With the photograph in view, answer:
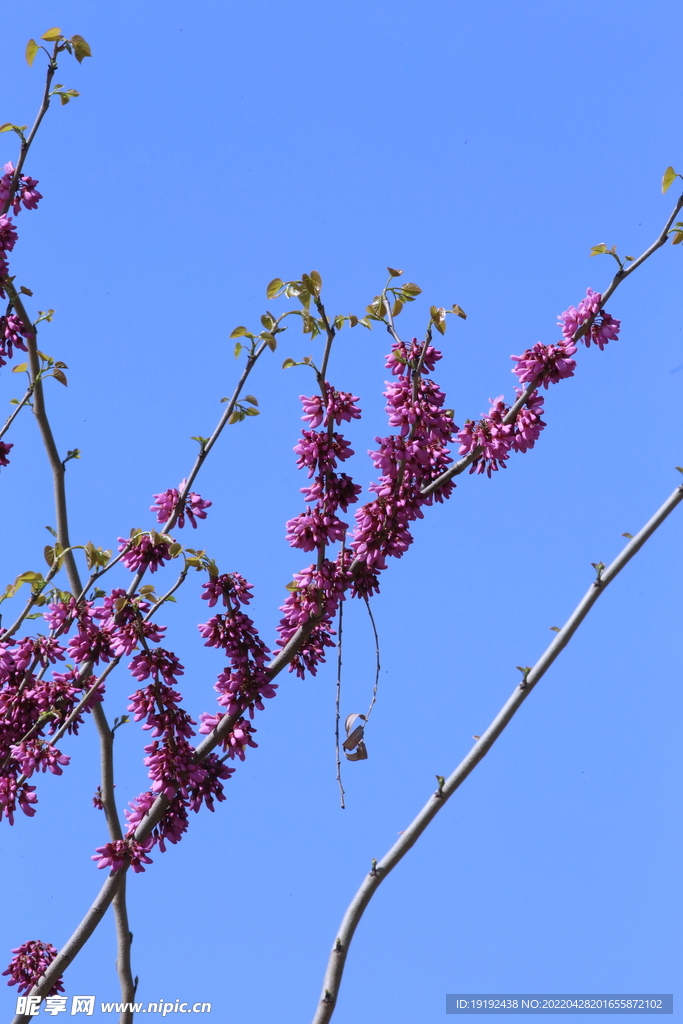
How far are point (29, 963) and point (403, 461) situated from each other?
240cm

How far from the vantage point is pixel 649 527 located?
2.86m

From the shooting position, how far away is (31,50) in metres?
4.04

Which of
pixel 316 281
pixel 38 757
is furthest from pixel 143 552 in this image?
pixel 316 281

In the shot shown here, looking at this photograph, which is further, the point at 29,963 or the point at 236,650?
the point at 29,963

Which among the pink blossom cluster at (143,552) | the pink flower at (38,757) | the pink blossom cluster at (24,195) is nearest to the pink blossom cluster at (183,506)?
the pink blossom cluster at (143,552)

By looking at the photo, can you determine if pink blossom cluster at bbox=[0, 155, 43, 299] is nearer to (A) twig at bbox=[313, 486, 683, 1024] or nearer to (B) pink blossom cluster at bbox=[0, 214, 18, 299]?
(B) pink blossom cluster at bbox=[0, 214, 18, 299]

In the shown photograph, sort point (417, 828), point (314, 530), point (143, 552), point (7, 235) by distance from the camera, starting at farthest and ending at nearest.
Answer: point (7, 235) → point (143, 552) → point (314, 530) → point (417, 828)

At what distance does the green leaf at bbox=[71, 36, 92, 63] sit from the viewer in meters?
4.02

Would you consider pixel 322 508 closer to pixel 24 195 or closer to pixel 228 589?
pixel 228 589

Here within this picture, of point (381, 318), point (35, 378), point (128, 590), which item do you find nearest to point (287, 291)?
point (381, 318)

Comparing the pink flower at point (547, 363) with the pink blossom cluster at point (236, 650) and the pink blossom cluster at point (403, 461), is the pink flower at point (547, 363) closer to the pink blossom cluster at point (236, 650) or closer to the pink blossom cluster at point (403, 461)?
the pink blossom cluster at point (403, 461)

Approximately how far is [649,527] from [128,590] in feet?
5.52

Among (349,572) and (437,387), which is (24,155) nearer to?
(437,387)

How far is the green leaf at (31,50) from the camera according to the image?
13.2 feet
